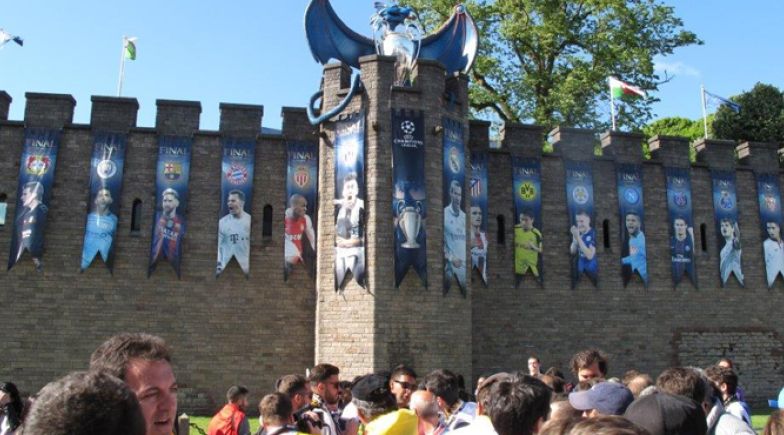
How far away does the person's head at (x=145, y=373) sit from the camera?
2814 millimetres

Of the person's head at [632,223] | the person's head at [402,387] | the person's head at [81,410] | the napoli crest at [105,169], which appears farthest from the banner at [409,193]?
the person's head at [81,410]

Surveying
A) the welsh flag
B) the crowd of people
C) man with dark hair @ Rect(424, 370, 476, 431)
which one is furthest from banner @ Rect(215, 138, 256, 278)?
man with dark hair @ Rect(424, 370, 476, 431)

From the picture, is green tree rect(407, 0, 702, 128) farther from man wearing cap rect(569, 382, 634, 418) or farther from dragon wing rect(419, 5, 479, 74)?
man wearing cap rect(569, 382, 634, 418)

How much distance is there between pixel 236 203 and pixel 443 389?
40.9 feet

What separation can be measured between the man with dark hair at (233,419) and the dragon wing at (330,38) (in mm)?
11896

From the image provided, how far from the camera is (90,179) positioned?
1688cm

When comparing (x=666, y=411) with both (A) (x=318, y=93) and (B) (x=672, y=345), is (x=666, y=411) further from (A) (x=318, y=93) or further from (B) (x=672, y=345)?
(B) (x=672, y=345)

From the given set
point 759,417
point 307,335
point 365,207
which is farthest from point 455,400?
point 759,417

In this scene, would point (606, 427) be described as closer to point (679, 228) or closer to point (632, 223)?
point (632, 223)

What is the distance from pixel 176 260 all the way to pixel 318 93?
5.40 meters

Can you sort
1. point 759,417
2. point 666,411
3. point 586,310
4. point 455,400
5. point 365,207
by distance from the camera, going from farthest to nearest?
point 586,310
point 759,417
point 365,207
point 455,400
point 666,411

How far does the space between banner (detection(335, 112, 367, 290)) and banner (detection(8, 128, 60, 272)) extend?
23.2 feet

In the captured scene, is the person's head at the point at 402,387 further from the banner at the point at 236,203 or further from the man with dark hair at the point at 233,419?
the banner at the point at 236,203

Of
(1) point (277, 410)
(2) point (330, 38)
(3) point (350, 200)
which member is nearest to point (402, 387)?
(1) point (277, 410)
